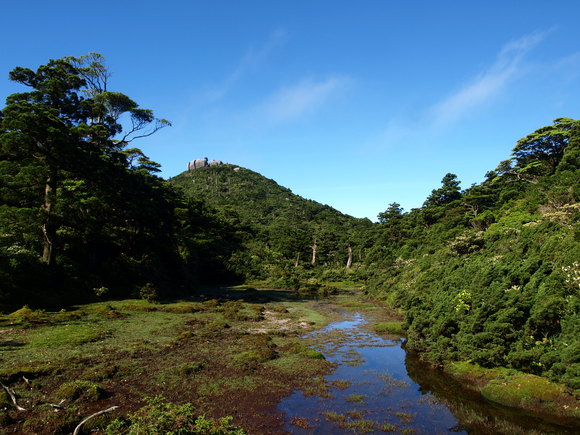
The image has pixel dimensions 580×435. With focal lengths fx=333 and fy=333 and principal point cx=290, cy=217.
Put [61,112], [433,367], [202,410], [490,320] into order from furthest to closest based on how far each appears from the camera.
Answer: [61,112] → [433,367] → [490,320] → [202,410]

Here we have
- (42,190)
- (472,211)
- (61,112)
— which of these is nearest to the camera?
(42,190)

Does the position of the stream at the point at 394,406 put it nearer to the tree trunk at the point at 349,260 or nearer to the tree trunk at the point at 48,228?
the tree trunk at the point at 48,228

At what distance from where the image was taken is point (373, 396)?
15.4 meters

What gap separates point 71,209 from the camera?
34.7 meters

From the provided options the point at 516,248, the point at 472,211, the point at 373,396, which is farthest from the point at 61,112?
the point at 472,211

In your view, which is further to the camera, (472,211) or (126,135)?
(126,135)

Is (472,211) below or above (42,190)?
above

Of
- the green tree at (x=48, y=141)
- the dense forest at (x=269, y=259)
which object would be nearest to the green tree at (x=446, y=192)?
the dense forest at (x=269, y=259)

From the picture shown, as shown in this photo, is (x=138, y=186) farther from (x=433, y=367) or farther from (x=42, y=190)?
(x=433, y=367)

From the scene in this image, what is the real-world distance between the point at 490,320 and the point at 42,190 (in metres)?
41.9

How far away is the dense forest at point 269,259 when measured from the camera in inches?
672

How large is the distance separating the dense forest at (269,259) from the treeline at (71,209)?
0.16 meters

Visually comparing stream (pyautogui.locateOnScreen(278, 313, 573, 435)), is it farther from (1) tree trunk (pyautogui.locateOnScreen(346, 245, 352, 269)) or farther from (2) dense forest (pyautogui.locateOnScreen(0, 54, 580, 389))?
(1) tree trunk (pyautogui.locateOnScreen(346, 245, 352, 269))

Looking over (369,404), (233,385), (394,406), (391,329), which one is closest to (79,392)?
(233,385)
